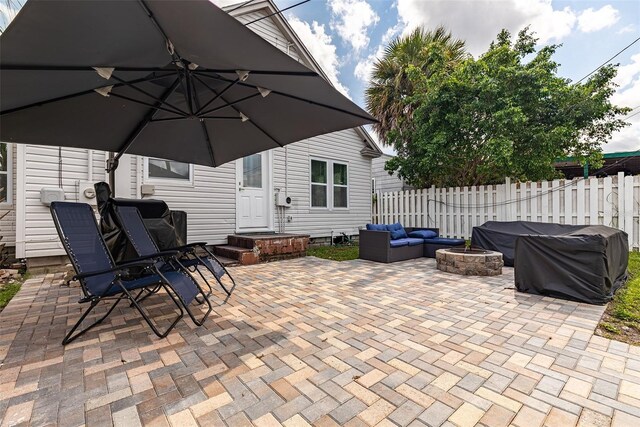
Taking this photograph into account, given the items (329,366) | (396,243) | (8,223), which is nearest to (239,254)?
(396,243)

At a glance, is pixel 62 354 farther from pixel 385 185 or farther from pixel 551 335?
pixel 385 185

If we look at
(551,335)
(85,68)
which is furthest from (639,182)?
(85,68)

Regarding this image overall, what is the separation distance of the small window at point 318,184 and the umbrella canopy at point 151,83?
4.38 m

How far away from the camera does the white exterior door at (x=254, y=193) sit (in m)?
7.08

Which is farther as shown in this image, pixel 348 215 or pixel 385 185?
pixel 385 185

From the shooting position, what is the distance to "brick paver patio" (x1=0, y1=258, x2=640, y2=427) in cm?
158

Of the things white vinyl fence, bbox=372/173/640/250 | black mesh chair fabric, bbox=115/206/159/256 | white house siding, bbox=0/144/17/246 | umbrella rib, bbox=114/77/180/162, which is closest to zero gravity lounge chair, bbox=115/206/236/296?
black mesh chair fabric, bbox=115/206/159/256

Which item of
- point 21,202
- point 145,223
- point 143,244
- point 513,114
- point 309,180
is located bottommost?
point 143,244

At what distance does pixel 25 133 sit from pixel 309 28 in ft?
28.5

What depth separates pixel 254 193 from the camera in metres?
7.38

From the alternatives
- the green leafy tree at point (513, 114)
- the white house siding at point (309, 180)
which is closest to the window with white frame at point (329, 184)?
the white house siding at point (309, 180)

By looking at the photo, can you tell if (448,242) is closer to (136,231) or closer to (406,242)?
(406,242)

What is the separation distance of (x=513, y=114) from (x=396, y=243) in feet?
14.0

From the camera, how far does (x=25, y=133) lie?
2.96 m
